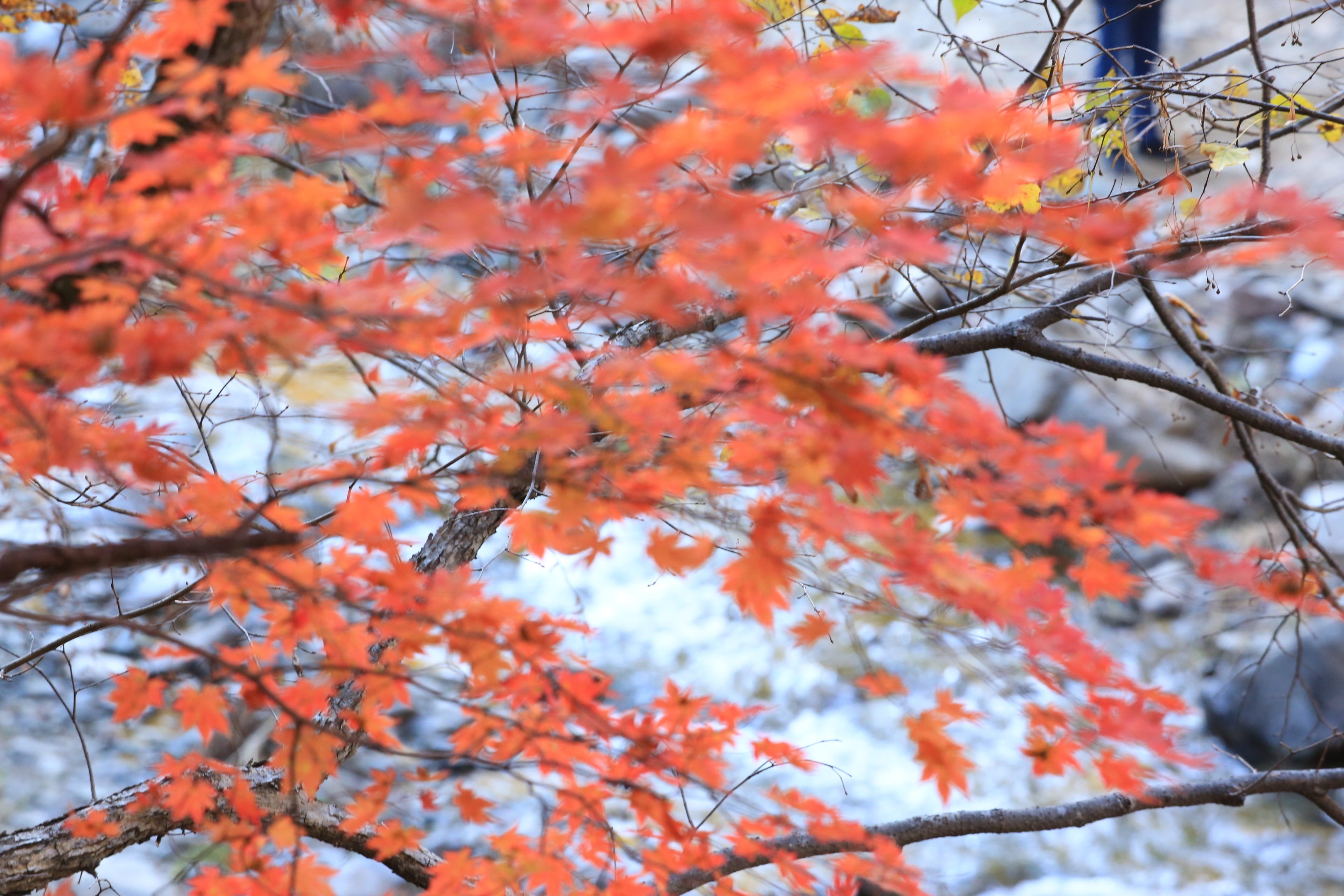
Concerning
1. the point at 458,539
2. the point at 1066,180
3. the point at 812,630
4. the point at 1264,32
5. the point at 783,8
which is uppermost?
the point at 783,8

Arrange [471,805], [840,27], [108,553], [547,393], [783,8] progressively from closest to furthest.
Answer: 1. [108,553]
2. [547,393]
3. [471,805]
4. [783,8]
5. [840,27]

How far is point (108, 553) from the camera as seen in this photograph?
125 cm

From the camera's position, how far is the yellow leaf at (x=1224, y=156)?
2213mm

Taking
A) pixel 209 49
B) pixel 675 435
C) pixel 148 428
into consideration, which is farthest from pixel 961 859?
pixel 209 49

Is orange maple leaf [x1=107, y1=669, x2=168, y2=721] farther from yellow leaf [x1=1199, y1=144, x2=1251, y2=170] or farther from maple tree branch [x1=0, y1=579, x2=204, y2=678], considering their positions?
yellow leaf [x1=1199, y1=144, x2=1251, y2=170]

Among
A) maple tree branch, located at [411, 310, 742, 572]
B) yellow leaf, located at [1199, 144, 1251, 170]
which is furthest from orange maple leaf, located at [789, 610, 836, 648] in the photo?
yellow leaf, located at [1199, 144, 1251, 170]

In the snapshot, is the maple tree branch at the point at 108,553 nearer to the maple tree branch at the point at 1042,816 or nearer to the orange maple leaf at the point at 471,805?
the orange maple leaf at the point at 471,805

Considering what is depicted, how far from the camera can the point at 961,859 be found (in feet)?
15.3

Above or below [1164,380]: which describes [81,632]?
below

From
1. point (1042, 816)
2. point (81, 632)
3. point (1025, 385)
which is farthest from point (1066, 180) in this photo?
point (1025, 385)

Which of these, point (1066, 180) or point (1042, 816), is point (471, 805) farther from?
point (1066, 180)

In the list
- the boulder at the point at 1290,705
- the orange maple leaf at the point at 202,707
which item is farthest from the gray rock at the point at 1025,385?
the orange maple leaf at the point at 202,707

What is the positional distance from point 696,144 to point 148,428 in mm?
1263

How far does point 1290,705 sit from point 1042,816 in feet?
11.2
